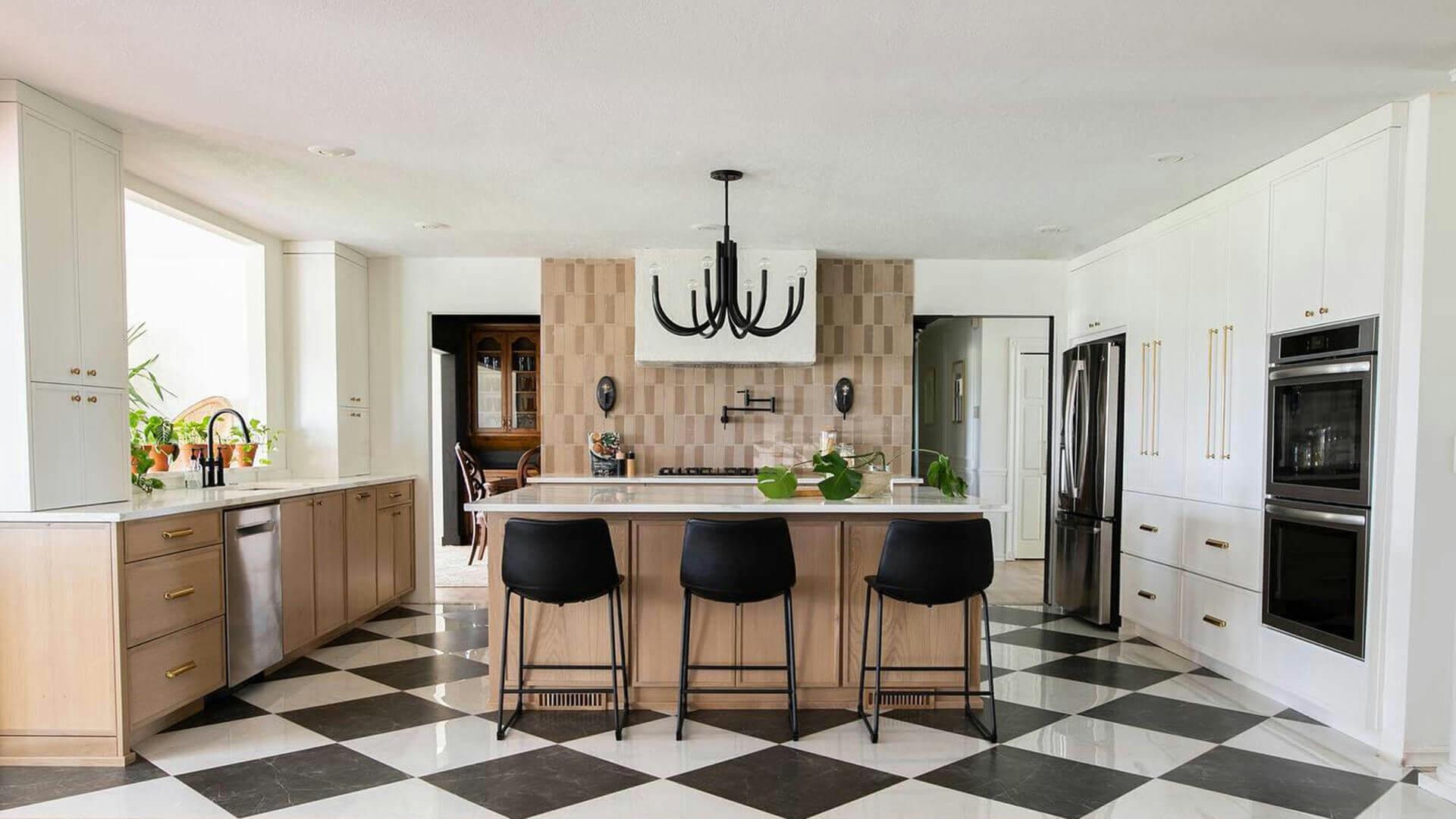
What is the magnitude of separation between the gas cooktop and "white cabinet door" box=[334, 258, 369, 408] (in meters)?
2.07

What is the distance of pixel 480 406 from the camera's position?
851 centimetres

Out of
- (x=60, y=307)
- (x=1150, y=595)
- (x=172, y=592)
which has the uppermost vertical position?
(x=60, y=307)

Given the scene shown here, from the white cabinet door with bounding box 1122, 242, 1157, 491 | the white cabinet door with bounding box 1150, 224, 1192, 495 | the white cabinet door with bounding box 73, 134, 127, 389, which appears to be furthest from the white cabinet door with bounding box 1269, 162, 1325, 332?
the white cabinet door with bounding box 73, 134, 127, 389

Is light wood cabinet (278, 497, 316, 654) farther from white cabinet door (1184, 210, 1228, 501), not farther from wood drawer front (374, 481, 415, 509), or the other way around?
white cabinet door (1184, 210, 1228, 501)

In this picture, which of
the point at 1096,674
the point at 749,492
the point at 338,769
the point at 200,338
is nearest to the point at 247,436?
the point at 200,338

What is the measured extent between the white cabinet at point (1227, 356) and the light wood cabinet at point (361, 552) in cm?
444

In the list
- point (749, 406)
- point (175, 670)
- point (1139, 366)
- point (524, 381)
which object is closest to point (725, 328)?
point (749, 406)

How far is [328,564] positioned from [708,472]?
237cm

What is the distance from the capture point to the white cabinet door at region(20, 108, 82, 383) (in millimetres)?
2881

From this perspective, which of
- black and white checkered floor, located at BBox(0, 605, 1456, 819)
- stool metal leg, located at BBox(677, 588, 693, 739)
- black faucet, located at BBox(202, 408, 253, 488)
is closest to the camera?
black and white checkered floor, located at BBox(0, 605, 1456, 819)

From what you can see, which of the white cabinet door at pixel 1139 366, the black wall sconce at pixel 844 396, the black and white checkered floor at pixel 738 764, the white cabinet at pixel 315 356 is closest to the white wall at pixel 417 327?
the white cabinet at pixel 315 356

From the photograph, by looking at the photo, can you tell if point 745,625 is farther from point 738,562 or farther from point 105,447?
point 105,447

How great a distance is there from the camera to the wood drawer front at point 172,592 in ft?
9.80

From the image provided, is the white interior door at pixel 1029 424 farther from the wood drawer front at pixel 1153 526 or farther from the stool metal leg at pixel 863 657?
the stool metal leg at pixel 863 657
